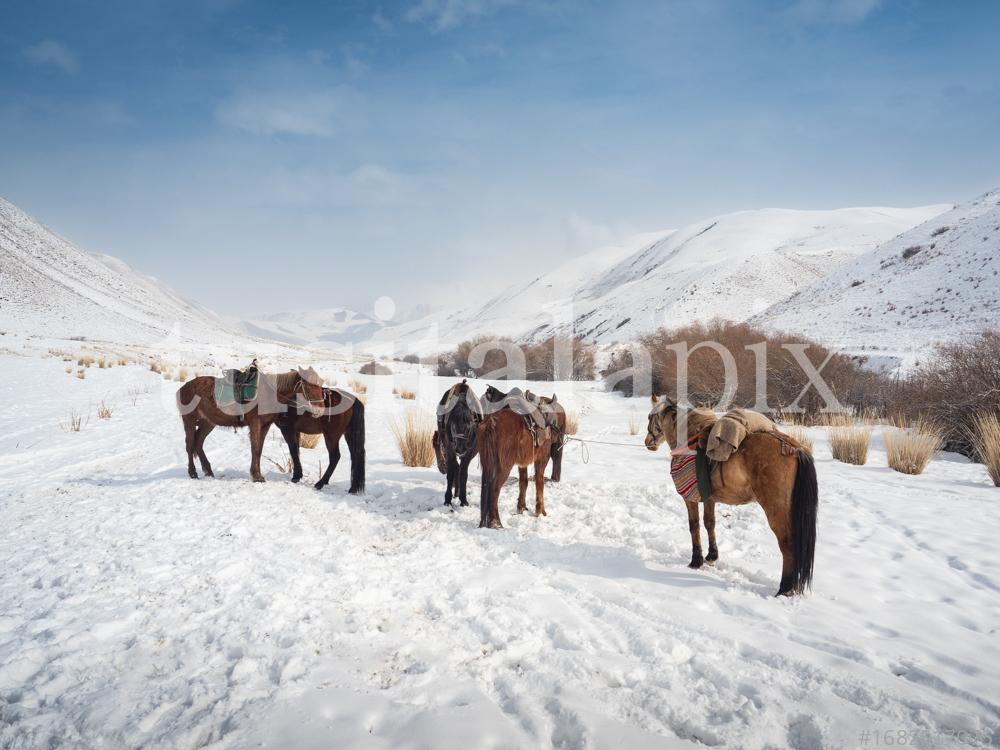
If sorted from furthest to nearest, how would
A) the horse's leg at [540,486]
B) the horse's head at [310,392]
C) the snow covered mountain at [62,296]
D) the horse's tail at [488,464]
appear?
1. the snow covered mountain at [62,296]
2. the horse's head at [310,392]
3. the horse's leg at [540,486]
4. the horse's tail at [488,464]

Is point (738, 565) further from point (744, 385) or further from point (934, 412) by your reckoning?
point (744, 385)

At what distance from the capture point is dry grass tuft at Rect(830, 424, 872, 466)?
25.6 feet

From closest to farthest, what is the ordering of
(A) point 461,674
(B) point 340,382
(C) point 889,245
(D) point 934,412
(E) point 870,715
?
(E) point 870,715 → (A) point 461,674 → (D) point 934,412 → (B) point 340,382 → (C) point 889,245

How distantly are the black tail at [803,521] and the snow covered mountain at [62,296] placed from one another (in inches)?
2009

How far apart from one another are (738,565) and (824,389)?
12.5 metres

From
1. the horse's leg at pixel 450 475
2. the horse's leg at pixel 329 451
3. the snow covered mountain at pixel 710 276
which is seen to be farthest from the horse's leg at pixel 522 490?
the snow covered mountain at pixel 710 276

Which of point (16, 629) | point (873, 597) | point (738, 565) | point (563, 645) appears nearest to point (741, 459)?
point (738, 565)

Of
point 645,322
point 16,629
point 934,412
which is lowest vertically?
point 16,629

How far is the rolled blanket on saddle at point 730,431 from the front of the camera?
335cm

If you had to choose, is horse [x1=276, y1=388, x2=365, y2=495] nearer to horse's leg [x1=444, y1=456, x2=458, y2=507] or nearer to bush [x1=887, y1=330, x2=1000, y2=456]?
horse's leg [x1=444, y1=456, x2=458, y2=507]

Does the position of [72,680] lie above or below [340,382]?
below

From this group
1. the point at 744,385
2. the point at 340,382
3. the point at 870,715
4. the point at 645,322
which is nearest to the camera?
the point at 870,715

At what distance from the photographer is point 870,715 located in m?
2.11

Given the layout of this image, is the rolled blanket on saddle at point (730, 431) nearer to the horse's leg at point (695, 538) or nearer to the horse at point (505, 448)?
the horse's leg at point (695, 538)
